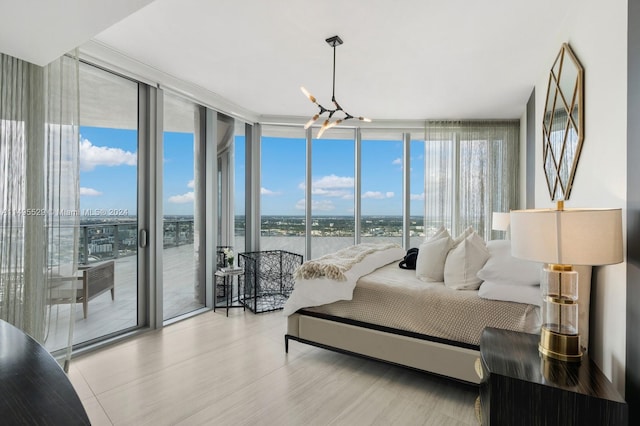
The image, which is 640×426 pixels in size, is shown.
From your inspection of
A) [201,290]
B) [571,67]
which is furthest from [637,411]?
[201,290]

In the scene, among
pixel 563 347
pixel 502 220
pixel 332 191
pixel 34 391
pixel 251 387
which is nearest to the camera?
pixel 34 391

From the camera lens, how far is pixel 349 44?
9.43ft

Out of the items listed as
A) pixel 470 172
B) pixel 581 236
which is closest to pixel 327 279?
pixel 581 236

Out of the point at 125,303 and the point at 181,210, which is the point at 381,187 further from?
the point at 125,303

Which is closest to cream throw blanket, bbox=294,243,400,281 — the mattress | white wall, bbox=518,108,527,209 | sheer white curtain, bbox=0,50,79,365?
the mattress

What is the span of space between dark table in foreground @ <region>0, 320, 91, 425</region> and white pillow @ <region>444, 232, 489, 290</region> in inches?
92.7

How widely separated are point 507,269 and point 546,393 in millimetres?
1070

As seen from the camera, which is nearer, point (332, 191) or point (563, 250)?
point (563, 250)

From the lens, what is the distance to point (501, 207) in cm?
524

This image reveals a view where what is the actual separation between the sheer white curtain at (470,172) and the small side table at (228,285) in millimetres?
3122

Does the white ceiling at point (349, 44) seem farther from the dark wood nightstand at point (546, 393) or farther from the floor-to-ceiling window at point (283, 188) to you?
the dark wood nightstand at point (546, 393)

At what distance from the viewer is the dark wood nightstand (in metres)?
1.23

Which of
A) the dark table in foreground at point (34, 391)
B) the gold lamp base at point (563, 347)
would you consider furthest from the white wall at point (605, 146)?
the dark table in foreground at point (34, 391)

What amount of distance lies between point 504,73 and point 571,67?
51.4 inches
